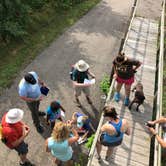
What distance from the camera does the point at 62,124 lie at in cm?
582

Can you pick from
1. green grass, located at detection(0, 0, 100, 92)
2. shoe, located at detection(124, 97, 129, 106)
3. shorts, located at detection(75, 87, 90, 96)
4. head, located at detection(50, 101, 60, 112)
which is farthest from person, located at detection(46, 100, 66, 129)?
green grass, located at detection(0, 0, 100, 92)

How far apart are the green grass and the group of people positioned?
319cm

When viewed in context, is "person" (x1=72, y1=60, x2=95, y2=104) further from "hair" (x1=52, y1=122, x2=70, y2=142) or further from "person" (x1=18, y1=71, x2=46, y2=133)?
"hair" (x1=52, y1=122, x2=70, y2=142)

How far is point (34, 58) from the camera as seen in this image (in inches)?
488

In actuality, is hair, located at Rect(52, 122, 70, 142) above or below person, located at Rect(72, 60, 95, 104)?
above

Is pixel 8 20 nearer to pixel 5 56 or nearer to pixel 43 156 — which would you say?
pixel 5 56

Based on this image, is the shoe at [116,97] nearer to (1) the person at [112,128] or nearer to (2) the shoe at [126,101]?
(2) the shoe at [126,101]

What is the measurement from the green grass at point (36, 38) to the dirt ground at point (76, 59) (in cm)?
33

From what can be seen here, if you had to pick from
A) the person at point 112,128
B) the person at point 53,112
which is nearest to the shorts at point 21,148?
the person at point 53,112

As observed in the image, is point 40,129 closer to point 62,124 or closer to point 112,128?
point 62,124

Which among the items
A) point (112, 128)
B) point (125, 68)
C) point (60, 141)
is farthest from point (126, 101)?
point (60, 141)

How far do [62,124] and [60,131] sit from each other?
0.16m

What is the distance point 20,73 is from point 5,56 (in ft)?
4.84

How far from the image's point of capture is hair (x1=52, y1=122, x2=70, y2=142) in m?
5.82
